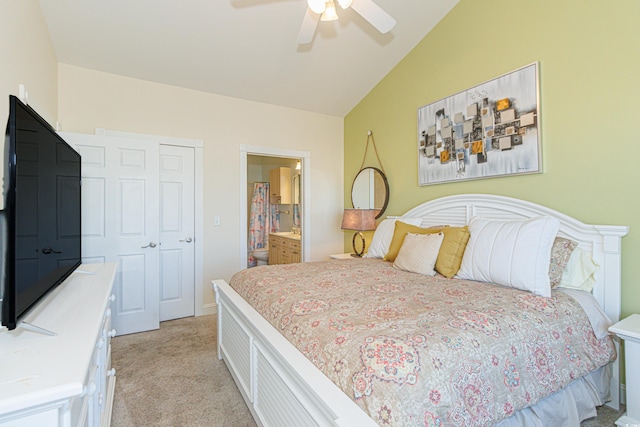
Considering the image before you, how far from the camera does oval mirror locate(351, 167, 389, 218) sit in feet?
12.5

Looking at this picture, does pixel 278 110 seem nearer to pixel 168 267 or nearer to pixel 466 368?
pixel 168 267

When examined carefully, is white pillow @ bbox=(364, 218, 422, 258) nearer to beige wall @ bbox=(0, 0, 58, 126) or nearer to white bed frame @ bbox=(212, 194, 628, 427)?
white bed frame @ bbox=(212, 194, 628, 427)

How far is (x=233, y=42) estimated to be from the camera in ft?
9.82

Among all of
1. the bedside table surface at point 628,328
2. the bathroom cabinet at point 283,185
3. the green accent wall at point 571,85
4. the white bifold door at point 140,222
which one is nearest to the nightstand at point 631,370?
the bedside table surface at point 628,328

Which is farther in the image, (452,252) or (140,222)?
(140,222)

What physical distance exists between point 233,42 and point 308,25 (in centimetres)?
121

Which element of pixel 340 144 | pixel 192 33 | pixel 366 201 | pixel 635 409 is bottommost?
pixel 635 409

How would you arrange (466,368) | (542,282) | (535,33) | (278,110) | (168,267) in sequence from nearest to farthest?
(466,368), (542,282), (535,33), (168,267), (278,110)

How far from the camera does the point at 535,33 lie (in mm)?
2312

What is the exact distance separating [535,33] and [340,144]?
8.74 feet

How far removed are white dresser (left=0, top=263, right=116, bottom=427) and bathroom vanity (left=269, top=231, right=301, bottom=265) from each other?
10.4 feet

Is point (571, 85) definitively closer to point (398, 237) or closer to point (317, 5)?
point (398, 237)

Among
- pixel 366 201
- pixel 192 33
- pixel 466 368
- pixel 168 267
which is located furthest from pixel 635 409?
pixel 192 33

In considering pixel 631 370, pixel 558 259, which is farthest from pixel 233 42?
pixel 631 370
